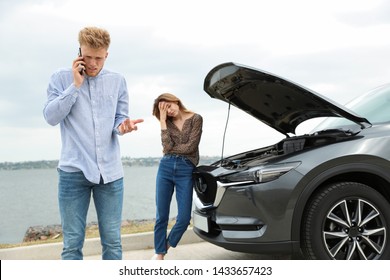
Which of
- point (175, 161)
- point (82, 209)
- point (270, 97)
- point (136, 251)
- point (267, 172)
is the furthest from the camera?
point (136, 251)

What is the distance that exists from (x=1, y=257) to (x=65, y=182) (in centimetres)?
318

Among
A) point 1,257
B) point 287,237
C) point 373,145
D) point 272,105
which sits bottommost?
point 1,257

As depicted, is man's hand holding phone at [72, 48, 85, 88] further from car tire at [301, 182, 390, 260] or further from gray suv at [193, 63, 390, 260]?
car tire at [301, 182, 390, 260]

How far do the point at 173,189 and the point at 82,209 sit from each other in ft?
5.52

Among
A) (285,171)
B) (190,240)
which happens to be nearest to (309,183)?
(285,171)

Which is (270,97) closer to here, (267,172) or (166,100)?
(166,100)

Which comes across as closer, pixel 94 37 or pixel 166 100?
pixel 94 37

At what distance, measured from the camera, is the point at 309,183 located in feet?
11.5

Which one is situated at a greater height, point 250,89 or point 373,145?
point 250,89

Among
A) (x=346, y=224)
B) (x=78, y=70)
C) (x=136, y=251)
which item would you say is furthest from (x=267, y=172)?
(x=136, y=251)

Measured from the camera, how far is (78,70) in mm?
2564

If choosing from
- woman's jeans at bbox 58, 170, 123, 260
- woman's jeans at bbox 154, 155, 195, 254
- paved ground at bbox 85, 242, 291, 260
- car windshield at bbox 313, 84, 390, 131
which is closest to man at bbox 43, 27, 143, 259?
woman's jeans at bbox 58, 170, 123, 260

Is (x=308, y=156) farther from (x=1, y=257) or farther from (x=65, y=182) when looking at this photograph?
(x=1, y=257)

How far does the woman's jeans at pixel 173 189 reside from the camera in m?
4.16
